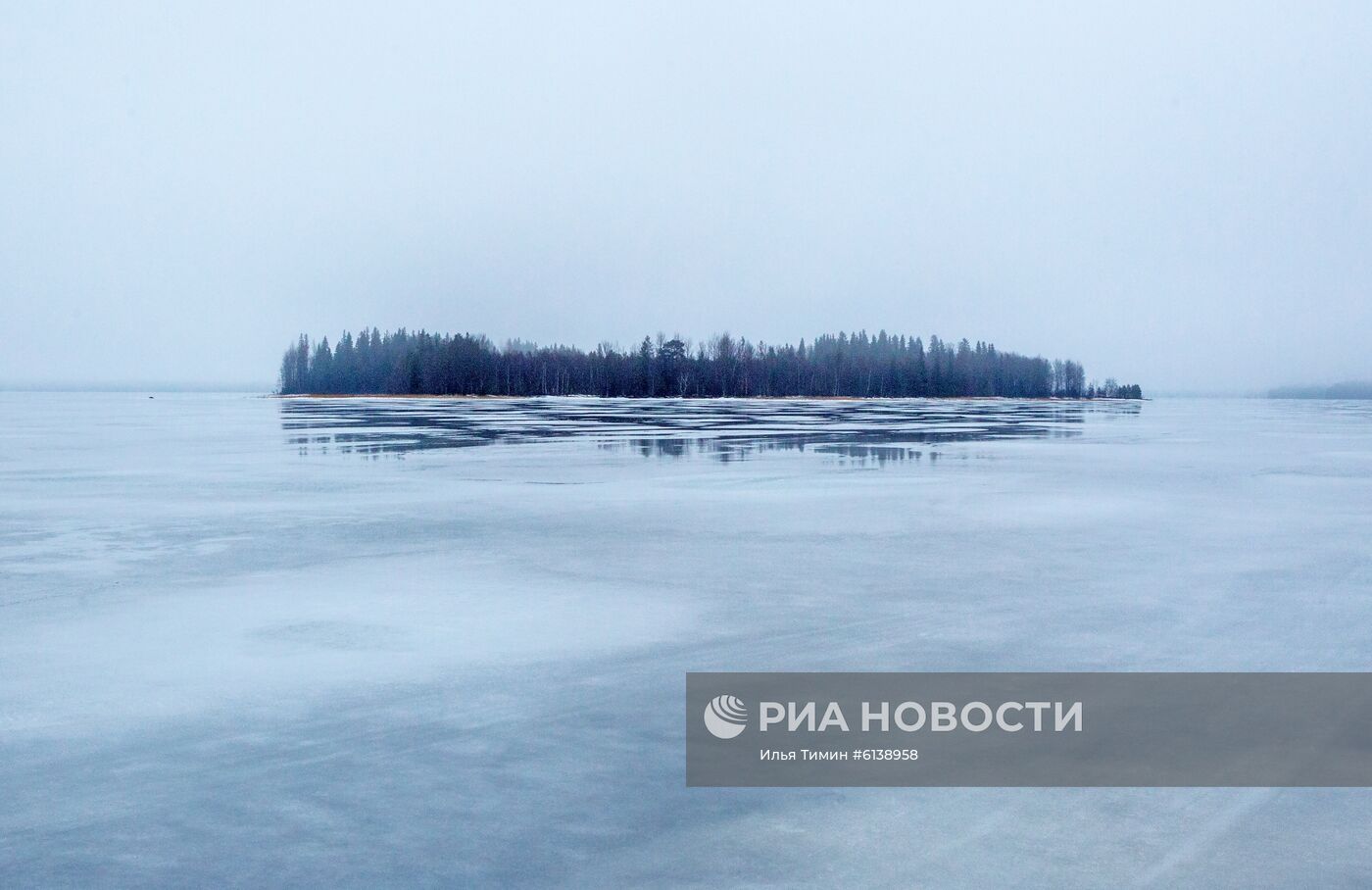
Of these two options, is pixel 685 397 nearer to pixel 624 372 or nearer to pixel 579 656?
pixel 624 372

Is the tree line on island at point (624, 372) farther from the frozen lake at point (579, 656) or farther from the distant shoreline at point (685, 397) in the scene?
the frozen lake at point (579, 656)

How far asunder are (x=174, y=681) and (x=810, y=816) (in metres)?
3.77

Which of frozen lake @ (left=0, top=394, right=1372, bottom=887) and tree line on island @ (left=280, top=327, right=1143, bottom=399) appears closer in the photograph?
frozen lake @ (left=0, top=394, right=1372, bottom=887)

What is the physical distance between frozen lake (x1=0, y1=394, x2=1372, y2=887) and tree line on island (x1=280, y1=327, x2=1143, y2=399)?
12069 cm

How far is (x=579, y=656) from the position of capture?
6.46 metres

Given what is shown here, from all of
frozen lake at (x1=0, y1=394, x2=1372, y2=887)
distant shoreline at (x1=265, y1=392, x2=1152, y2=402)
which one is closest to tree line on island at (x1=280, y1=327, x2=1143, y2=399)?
distant shoreline at (x1=265, y1=392, x2=1152, y2=402)

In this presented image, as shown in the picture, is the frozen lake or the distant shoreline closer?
the frozen lake

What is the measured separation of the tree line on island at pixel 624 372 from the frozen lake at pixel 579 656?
396 feet

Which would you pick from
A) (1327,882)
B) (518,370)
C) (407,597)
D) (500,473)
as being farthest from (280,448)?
(518,370)

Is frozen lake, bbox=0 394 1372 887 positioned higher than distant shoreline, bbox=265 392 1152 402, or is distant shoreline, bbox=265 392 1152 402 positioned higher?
distant shoreline, bbox=265 392 1152 402

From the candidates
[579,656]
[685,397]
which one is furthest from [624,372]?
[579,656]

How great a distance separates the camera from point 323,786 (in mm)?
4340

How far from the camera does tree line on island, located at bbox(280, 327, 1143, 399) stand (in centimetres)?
13550

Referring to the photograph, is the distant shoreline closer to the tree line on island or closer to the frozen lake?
the tree line on island
